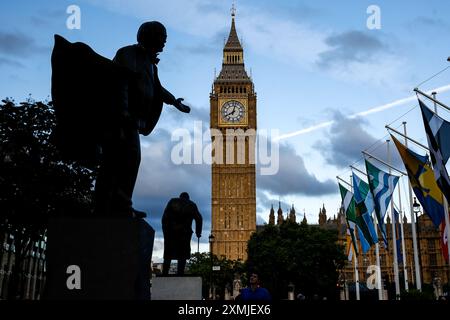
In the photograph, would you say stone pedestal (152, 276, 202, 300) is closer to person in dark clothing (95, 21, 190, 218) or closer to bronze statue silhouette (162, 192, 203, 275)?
bronze statue silhouette (162, 192, 203, 275)

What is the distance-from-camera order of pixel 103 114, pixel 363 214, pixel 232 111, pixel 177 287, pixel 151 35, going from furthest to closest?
pixel 232 111 → pixel 363 214 → pixel 177 287 → pixel 151 35 → pixel 103 114

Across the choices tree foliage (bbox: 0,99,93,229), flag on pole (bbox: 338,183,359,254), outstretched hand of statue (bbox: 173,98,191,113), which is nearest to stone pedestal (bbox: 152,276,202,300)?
outstretched hand of statue (bbox: 173,98,191,113)

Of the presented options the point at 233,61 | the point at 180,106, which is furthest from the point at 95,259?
the point at 233,61

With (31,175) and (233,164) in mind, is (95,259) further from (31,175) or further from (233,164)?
(233,164)

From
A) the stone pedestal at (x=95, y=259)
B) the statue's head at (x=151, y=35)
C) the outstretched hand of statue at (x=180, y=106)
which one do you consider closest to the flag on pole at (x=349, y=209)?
the outstretched hand of statue at (x=180, y=106)

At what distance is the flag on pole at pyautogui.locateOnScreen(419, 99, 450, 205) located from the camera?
66.2ft

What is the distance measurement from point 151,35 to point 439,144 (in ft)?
55.6

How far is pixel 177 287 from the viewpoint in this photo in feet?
52.6

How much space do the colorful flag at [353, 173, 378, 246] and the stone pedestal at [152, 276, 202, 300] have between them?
22198mm

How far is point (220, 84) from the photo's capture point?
12738cm

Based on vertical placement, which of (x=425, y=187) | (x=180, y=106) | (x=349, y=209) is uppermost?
(x=349, y=209)

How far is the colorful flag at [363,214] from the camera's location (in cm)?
3553
